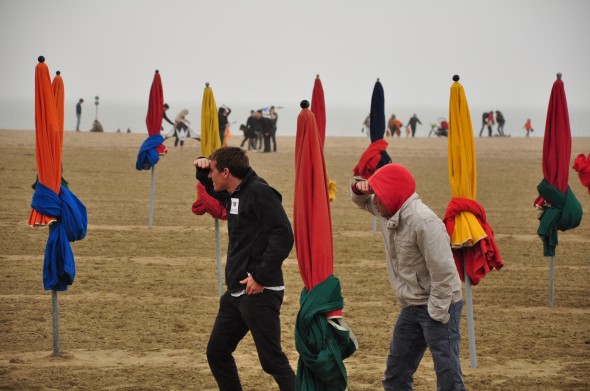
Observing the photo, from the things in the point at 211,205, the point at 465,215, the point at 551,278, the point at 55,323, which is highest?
the point at 465,215

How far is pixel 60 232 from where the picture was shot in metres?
8.57

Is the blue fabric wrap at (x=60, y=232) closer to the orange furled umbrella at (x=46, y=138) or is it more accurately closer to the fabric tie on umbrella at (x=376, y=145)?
the orange furled umbrella at (x=46, y=138)

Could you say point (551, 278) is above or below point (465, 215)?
below

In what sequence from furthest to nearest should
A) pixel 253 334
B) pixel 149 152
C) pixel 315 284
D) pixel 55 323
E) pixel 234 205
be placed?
pixel 149 152 < pixel 55 323 < pixel 234 205 < pixel 253 334 < pixel 315 284

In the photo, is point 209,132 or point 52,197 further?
point 209,132

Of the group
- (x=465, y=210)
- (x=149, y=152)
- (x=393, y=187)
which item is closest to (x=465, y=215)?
(x=465, y=210)

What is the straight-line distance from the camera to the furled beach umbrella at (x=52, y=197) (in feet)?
27.8

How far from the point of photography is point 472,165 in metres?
8.62

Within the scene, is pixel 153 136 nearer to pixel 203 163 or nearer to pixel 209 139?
pixel 209 139

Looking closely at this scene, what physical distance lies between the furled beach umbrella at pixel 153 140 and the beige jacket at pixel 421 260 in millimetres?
10548

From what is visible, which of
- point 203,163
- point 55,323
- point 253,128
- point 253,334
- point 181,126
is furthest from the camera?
point 253,128

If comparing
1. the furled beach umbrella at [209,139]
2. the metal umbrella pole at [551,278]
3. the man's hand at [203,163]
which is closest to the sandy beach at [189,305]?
the metal umbrella pole at [551,278]

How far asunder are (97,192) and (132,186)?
1.62m

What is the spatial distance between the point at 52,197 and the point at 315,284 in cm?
339
